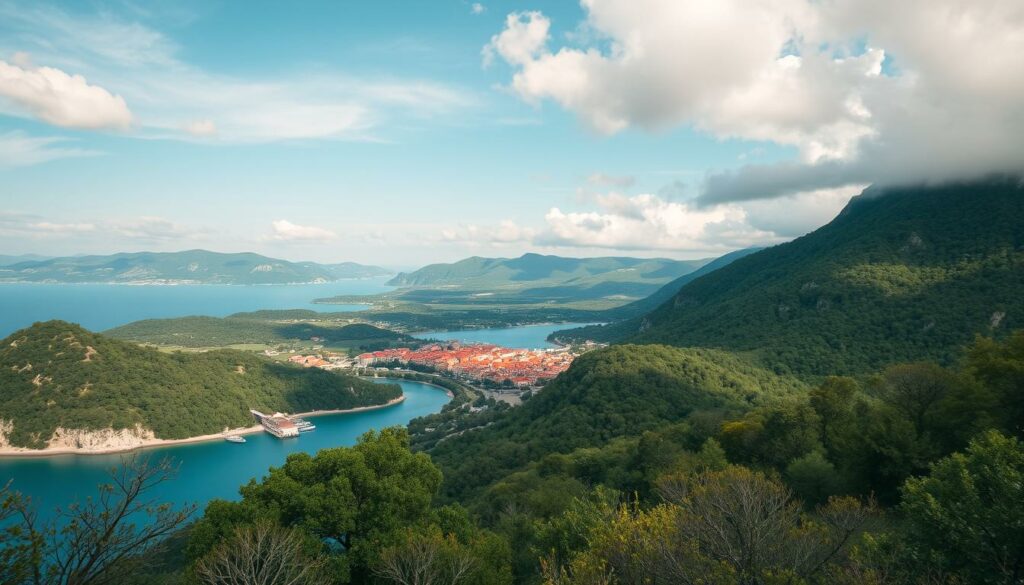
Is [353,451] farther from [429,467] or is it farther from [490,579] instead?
[490,579]

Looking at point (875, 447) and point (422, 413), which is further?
point (422, 413)

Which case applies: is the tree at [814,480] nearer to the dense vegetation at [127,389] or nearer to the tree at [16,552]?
the tree at [16,552]

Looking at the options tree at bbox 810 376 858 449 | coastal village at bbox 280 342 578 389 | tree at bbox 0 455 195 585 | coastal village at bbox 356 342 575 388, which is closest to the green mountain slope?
tree at bbox 810 376 858 449

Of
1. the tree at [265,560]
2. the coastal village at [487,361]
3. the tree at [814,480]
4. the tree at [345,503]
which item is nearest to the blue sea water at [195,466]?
the coastal village at [487,361]

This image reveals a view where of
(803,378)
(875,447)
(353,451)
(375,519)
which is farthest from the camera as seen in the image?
(803,378)

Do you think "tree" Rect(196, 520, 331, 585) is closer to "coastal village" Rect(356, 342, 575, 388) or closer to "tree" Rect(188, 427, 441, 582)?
"tree" Rect(188, 427, 441, 582)

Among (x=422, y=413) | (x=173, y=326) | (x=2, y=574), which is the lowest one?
(x=422, y=413)

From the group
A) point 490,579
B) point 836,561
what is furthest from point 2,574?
point 836,561
